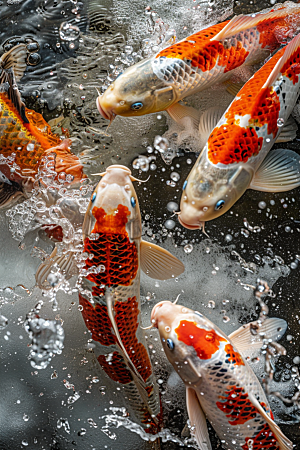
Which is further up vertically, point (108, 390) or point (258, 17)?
point (258, 17)

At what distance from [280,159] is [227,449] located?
1.60 meters

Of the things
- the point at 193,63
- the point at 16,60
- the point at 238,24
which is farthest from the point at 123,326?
the point at 16,60

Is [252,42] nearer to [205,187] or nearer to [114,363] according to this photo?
[205,187]

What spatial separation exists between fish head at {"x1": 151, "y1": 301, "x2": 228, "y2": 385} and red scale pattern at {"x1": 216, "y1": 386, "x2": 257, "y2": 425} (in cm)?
16

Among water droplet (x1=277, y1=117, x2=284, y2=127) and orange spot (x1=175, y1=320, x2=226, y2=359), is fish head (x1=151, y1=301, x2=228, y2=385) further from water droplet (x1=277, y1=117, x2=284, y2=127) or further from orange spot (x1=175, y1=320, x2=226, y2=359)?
water droplet (x1=277, y1=117, x2=284, y2=127)

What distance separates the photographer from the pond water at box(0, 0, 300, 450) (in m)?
2.47

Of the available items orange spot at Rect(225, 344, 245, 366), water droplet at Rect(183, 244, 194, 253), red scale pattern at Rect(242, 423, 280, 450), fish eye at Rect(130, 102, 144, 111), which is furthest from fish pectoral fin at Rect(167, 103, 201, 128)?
red scale pattern at Rect(242, 423, 280, 450)

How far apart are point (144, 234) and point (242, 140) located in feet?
3.08

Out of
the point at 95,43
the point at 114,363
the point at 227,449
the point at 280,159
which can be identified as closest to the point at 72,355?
the point at 114,363

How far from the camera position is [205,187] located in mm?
2092

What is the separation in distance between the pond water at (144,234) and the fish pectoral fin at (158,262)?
338 mm

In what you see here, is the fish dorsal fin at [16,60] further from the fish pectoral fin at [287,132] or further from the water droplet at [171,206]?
the fish pectoral fin at [287,132]

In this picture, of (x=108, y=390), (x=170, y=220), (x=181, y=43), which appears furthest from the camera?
(x=170, y=220)

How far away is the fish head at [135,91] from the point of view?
2197 mm
